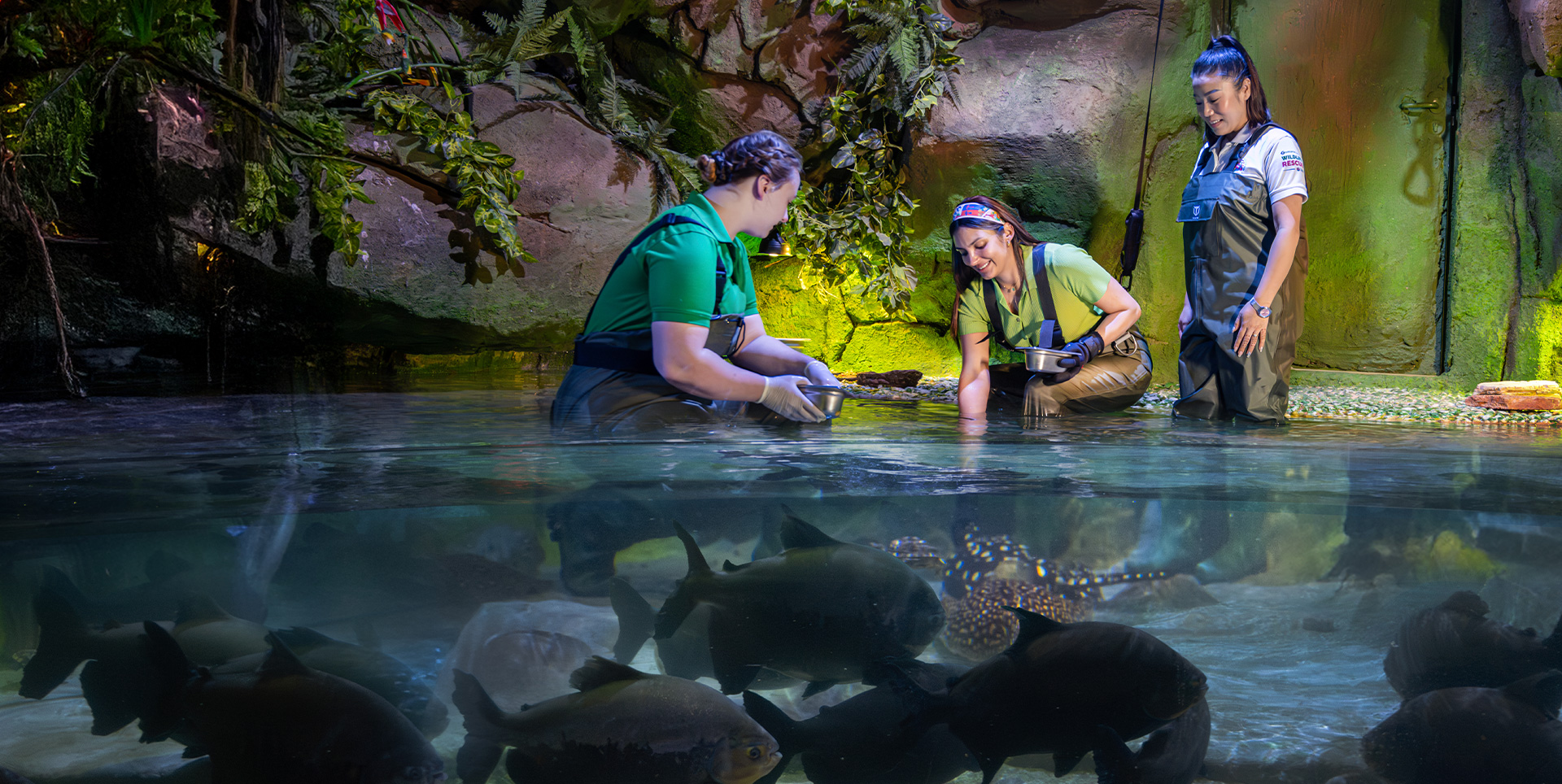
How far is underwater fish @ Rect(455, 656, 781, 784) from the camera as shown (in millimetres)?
1204

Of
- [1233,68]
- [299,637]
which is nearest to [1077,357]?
[1233,68]

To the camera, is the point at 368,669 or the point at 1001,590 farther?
the point at 1001,590

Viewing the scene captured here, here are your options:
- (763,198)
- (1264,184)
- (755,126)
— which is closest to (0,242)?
(763,198)

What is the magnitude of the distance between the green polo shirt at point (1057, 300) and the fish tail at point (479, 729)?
2.87 m

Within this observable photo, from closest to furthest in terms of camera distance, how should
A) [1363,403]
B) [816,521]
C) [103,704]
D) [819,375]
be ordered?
[103,704] < [816,521] < [819,375] < [1363,403]

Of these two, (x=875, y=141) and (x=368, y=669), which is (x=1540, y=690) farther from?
(x=875, y=141)

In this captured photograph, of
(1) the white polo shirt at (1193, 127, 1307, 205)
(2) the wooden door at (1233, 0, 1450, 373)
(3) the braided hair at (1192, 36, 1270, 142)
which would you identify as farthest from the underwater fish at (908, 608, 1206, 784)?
(2) the wooden door at (1233, 0, 1450, 373)

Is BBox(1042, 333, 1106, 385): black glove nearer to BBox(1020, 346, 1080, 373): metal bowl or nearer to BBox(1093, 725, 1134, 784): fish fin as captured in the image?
BBox(1020, 346, 1080, 373): metal bowl

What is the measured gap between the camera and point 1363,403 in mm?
4551

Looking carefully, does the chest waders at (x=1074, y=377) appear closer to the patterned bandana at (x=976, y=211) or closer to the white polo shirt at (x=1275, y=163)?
the patterned bandana at (x=976, y=211)

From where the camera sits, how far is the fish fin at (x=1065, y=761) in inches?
52.3

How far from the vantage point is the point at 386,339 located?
574 cm

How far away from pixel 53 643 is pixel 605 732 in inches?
29.7

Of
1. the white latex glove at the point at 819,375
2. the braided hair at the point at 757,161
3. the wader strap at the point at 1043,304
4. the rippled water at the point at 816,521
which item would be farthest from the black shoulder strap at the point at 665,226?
the wader strap at the point at 1043,304
